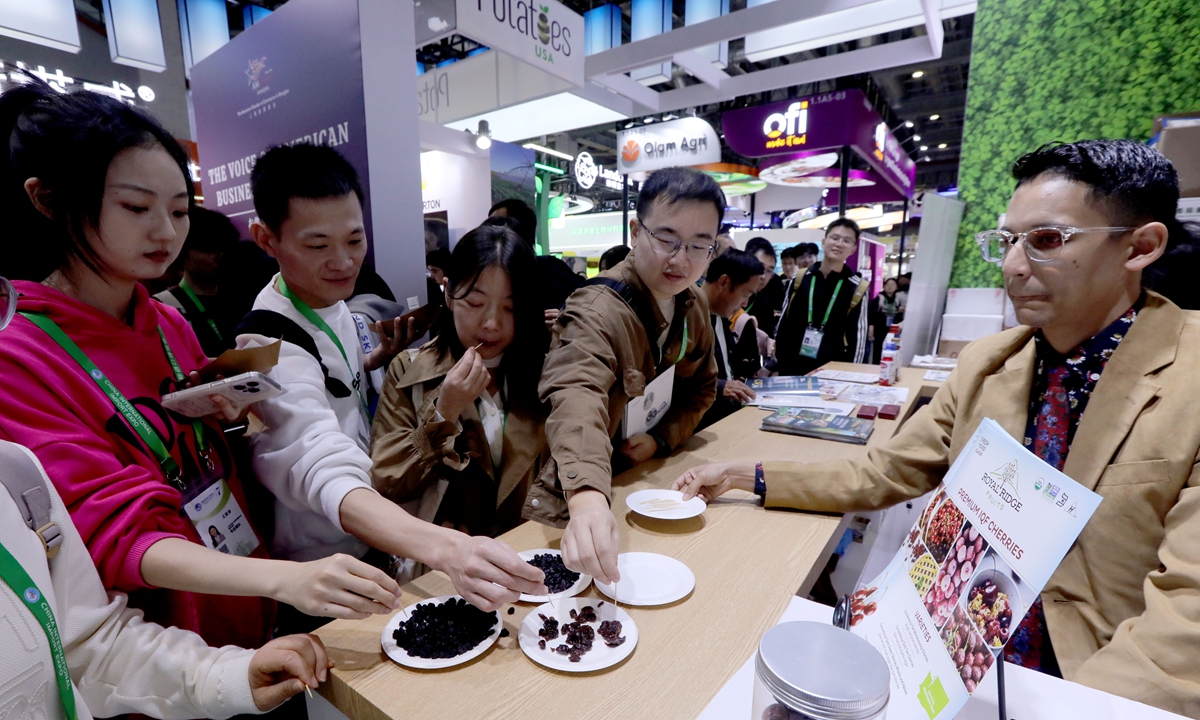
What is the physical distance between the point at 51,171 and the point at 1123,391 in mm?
1951

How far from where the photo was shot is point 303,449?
45.3 inches

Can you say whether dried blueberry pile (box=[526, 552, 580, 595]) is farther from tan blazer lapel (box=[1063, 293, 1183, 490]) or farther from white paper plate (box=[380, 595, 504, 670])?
tan blazer lapel (box=[1063, 293, 1183, 490])

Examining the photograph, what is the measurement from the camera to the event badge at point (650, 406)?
1.63 m

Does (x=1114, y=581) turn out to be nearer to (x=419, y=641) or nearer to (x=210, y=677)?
(x=419, y=641)

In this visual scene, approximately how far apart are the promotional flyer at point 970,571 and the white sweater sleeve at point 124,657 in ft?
3.06

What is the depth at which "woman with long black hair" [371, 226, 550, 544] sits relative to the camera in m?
1.39

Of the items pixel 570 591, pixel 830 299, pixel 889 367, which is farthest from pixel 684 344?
pixel 830 299

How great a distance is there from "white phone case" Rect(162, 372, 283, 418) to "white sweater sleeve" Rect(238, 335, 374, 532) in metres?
0.09

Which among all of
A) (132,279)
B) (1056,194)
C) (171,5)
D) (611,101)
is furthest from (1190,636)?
(171,5)

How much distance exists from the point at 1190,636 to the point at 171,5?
825 centimetres

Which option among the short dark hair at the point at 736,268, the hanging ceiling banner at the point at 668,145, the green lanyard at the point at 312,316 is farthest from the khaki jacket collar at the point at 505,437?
the hanging ceiling banner at the point at 668,145

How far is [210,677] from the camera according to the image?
81 cm

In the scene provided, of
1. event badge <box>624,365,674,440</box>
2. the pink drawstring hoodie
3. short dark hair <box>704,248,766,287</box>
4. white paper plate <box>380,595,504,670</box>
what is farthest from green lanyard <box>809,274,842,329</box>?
the pink drawstring hoodie

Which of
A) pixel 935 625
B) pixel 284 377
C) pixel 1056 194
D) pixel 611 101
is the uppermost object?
pixel 611 101
